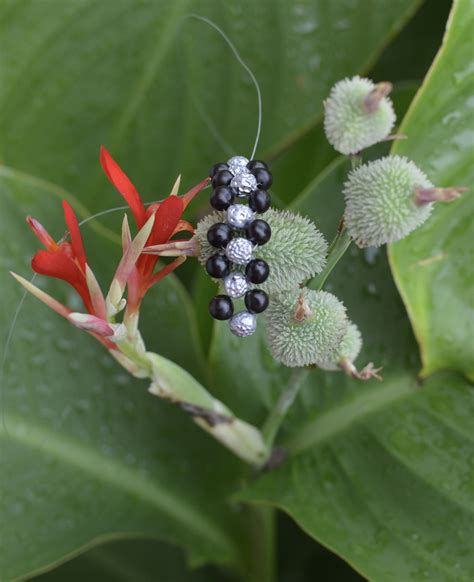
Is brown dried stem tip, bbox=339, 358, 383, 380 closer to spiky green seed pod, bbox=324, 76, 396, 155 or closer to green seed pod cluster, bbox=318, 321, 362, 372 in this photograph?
green seed pod cluster, bbox=318, 321, 362, 372

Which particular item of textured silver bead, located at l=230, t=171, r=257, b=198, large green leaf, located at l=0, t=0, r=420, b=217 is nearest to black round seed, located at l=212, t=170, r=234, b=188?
textured silver bead, located at l=230, t=171, r=257, b=198

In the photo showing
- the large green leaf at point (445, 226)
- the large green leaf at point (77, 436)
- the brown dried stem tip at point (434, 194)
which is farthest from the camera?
the large green leaf at point (77, 436)

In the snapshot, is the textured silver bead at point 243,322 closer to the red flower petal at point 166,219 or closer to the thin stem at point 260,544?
the red flower petal at point 166,219

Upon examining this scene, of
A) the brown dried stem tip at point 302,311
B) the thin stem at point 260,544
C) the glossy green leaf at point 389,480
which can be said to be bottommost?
the thin stem at point 260,544

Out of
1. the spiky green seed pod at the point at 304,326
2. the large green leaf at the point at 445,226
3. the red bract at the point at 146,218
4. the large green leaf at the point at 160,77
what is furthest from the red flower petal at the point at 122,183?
the large green leaf at the point at 160,77

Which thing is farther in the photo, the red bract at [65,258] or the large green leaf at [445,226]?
the large green leaf at [445,226]

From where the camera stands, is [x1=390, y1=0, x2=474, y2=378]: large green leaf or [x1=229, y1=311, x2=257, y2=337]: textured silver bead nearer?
[x1=229, y1=311, x2=257, y2=337]: textured silver bead

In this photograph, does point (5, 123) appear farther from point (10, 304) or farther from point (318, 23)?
point (318, 23)

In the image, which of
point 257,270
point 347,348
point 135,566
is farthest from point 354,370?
point 135,566
